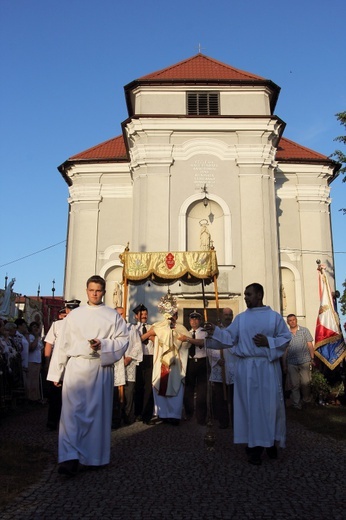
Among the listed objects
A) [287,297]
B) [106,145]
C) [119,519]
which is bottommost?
[119,519]

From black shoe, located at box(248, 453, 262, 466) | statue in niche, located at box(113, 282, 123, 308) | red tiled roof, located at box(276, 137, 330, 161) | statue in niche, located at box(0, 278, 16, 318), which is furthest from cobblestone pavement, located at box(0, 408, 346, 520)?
red tiled roof, located at box(276, 137, 330, 161)

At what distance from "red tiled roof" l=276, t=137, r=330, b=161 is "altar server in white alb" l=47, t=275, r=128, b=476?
19290 millimetres

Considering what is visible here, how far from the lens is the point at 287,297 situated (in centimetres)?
2228

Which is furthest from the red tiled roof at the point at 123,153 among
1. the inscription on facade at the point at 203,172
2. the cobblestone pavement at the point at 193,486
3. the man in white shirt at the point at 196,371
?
the cobblestone pavement at the point at 193,486

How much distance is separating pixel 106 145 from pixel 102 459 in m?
21.7

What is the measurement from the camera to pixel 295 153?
24.3 meters

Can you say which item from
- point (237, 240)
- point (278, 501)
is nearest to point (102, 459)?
point (278, 501)

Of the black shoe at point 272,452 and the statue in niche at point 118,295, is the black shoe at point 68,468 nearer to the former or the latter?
the black shoe at point 272,452

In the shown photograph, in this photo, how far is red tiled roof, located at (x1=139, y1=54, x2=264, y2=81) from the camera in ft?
70.2

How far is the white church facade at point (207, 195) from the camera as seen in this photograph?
63.0 feet

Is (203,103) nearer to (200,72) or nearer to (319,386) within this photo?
(200,72)

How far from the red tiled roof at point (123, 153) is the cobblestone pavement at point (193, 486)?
18.1 m

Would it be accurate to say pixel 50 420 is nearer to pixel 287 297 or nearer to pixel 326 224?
pixel 287 297

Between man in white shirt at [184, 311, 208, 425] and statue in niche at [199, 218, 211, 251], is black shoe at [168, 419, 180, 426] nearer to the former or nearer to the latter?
man in white shirt at [184, 311, 208, 425]
